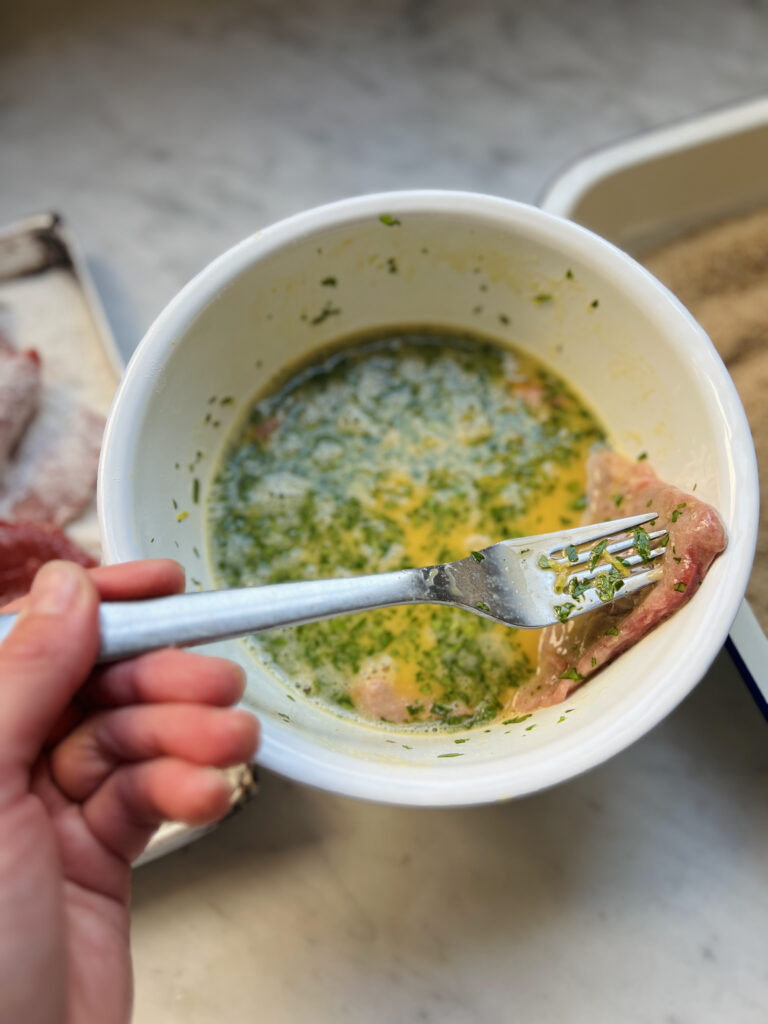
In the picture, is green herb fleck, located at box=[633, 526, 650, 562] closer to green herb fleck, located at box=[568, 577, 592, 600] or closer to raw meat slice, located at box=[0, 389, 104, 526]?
green herb fleck, located at box=[568, 577, 592, 600]

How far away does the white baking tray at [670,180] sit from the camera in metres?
1.08

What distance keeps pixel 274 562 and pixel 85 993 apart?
1.47ft

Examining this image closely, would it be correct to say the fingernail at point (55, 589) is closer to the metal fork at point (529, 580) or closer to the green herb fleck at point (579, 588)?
the metal fork at point (529, 580)

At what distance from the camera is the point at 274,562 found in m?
0.99

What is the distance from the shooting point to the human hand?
617mm

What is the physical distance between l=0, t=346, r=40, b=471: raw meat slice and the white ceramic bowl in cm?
32

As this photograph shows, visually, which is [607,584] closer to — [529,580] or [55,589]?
[529,580]

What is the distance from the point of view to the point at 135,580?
0.68 meters

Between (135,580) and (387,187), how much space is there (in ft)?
2.97

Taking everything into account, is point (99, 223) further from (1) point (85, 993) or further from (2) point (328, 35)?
(1) point (85, 993)

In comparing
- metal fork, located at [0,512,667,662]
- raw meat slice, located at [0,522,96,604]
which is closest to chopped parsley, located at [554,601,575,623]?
metal fork, located at [0,512,667,662]

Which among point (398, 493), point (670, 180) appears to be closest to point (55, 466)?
point (398, 493)

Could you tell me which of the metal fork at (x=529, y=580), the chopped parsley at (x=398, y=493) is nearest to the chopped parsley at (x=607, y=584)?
the metal fork at (x=529, y=580)

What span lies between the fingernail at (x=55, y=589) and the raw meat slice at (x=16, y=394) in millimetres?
572
